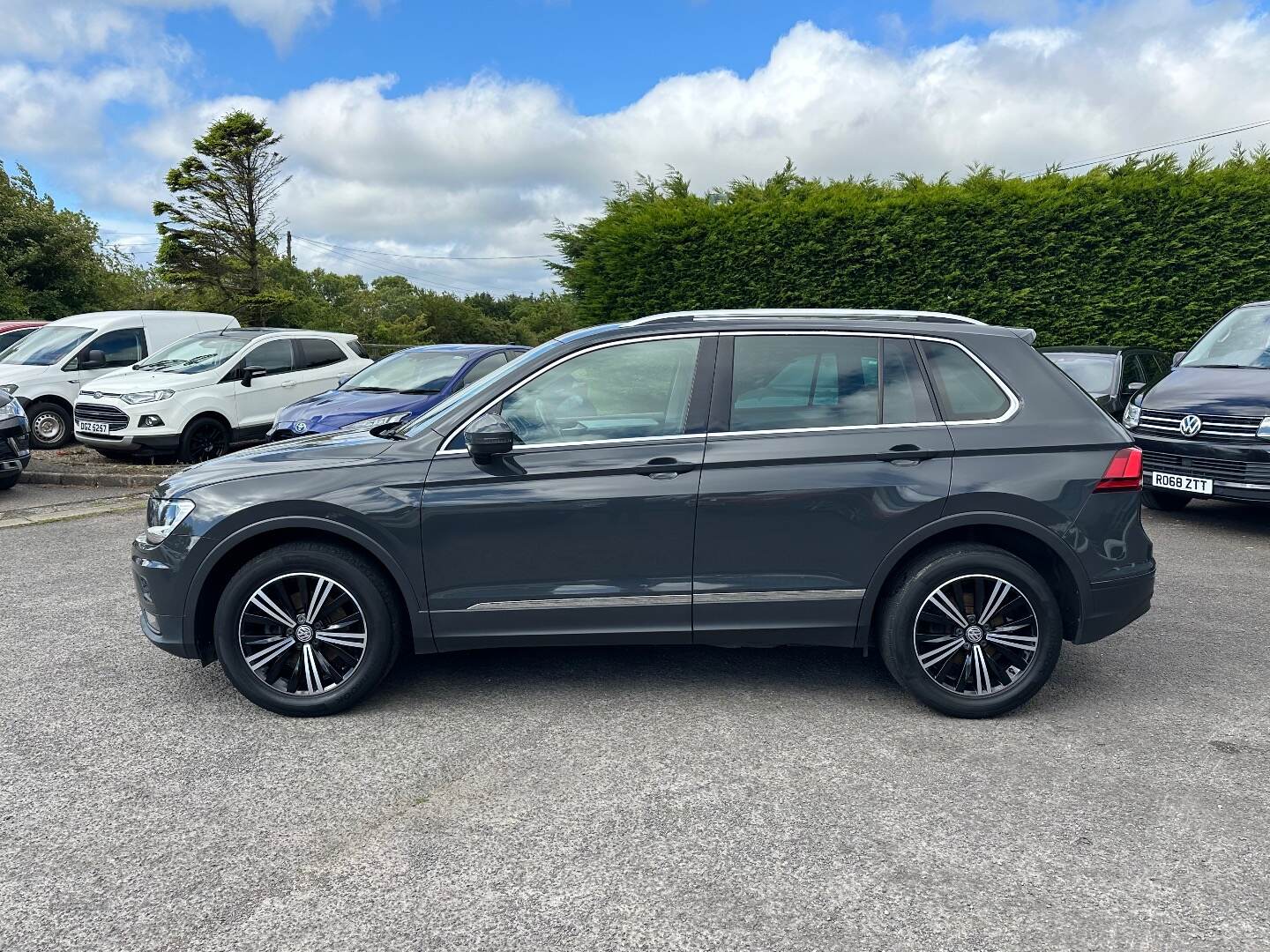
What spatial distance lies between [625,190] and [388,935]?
1641 cm

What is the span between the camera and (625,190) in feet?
57.9

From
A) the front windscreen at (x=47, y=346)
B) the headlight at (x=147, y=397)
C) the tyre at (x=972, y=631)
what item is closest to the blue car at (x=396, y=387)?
the headlight at (x=147, y=397)

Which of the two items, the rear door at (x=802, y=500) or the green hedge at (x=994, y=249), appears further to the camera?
the green hedge at (x=994, y=249)

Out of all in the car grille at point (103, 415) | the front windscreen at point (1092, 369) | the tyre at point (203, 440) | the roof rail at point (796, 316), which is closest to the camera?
the roof rail at point (796, 316)

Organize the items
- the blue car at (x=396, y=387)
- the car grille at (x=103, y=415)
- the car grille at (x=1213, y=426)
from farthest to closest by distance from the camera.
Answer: the car grille at (x=103, y=415) < the blue car at (x=396, y=387) < the car grille at (x=1213, y=426)

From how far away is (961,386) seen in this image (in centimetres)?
422

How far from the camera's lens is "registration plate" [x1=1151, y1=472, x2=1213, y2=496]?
7773 mm

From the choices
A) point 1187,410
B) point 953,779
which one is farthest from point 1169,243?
point 953,779

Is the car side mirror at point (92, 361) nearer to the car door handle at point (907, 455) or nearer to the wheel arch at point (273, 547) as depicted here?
the wheel arch at point (273, 547)

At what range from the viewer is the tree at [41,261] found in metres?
28.1

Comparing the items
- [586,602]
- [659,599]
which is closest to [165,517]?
[586,602]

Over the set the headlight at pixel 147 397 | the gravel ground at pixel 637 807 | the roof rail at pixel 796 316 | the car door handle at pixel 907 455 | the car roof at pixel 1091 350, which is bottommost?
the gravel ground at pixel 637 807

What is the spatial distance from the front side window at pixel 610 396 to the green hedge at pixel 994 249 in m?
10.9

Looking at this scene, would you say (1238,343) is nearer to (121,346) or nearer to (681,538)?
(681,538)
